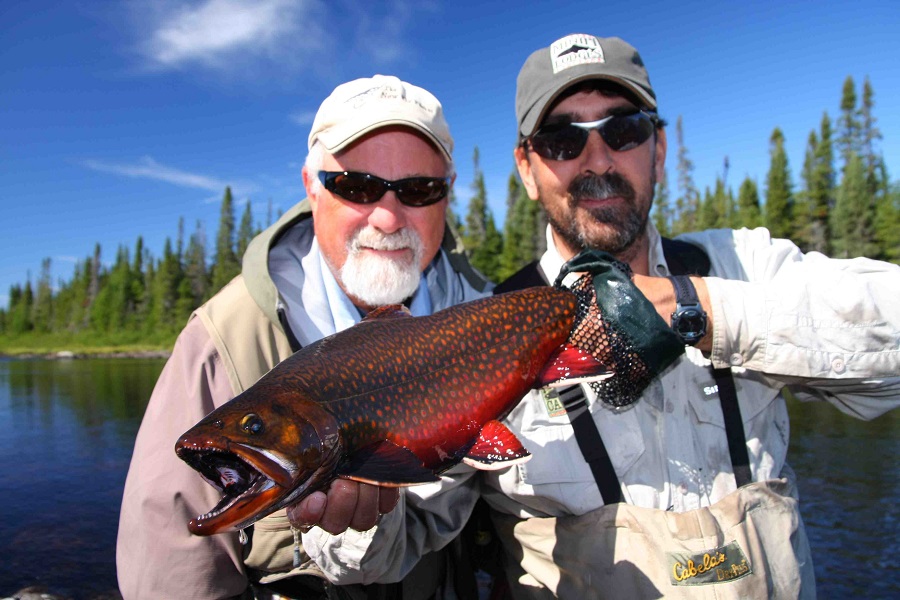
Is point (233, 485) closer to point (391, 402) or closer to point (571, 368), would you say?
point (391, 402)

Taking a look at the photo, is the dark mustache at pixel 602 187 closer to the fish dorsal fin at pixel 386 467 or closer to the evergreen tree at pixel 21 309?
the fish dorsal fin at pixel 386 467

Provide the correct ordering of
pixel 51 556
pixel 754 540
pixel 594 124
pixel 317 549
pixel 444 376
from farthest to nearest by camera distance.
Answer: pixel 51 556
pixel 594 124
pixel 754 540
pixel 317 549
pixel 444 376

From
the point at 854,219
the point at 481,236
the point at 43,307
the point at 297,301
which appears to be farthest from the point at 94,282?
the point at 297,301

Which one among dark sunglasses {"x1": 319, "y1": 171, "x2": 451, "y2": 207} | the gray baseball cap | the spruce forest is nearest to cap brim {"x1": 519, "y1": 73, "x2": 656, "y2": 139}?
the gray baseball cap

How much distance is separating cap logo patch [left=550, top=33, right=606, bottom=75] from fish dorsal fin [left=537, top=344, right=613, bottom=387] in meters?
2.05

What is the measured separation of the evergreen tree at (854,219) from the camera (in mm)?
52000

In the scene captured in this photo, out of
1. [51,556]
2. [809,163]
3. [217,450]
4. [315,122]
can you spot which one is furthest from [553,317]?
[809,163]

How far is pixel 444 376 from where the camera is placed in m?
2.43

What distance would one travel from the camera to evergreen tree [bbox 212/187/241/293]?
273 ft

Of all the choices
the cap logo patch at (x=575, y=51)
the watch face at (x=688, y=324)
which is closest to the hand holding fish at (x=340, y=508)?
the watch face at (x=688, y=324)

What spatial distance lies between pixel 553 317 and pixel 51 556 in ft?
43.2

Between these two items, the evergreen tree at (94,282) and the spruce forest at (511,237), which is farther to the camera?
the evergreen tree at (94,282)

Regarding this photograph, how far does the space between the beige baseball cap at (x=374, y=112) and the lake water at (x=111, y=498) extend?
9.59 metres

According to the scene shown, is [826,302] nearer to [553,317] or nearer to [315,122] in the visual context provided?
[553,317]
